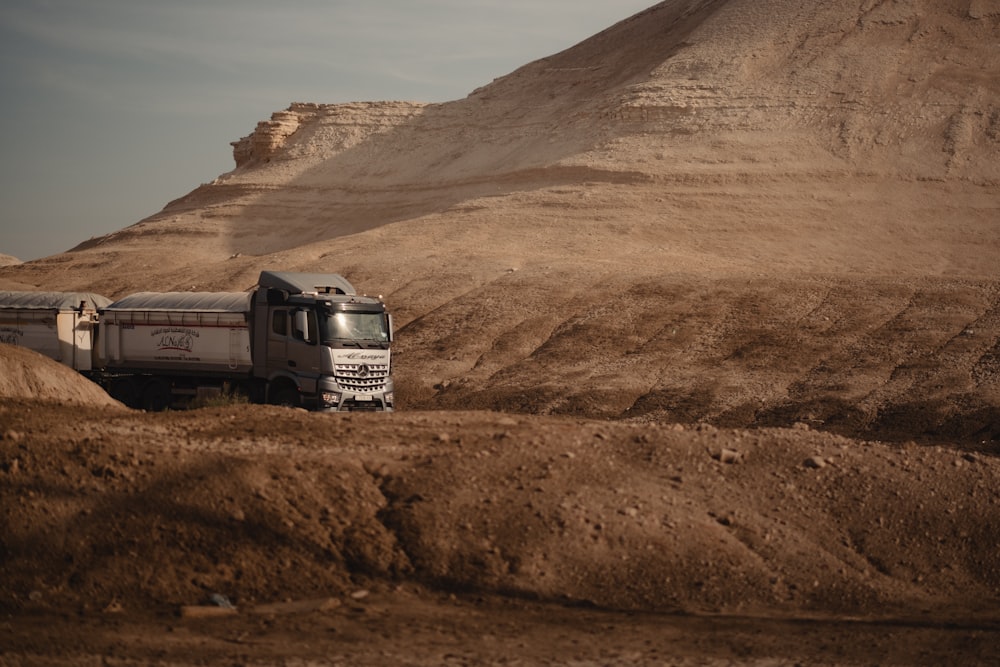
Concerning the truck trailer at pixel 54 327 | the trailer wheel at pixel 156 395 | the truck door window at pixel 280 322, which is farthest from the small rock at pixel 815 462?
the truck trailer at pixel 54 327

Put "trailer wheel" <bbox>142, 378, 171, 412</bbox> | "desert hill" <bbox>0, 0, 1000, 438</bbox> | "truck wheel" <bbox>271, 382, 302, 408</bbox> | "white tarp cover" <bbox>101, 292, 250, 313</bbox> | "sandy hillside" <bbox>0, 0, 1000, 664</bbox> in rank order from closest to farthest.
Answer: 1. "sandy hillside" <bbox>0, 0, 1000, 664</bbox>
2. "truck wheel" <bbox>271, 382, 302, 408</bbox>
3. "white tarp cover" <bbox>101, 292, 250, 313</bbox>
4. "trailer wheel" <bbox>142, 378, 171, 412</bbox>
5. "desert hill" <bbox>0, 0, 1000, 438</bbox>

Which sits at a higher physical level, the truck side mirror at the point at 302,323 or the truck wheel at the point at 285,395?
the truck side mirror at the point at 302,323

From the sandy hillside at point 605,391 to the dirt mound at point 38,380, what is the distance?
374mm

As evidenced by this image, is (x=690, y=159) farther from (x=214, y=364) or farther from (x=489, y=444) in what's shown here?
(x=489, y=444)

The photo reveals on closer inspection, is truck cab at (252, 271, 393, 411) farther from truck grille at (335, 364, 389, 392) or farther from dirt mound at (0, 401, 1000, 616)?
dirt mound at (0, 401, 1000, 616)

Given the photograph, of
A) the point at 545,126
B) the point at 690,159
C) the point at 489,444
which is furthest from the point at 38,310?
the point at 545,126

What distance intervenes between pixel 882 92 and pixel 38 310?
4059 centimetres

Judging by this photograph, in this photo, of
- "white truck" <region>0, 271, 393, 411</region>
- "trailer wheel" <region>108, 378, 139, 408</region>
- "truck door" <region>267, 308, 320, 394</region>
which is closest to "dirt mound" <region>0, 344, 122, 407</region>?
"white truck" <region>0, 271, 393, 411</region>

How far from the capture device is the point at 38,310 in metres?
26.0

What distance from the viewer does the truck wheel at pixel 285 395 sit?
2269cm

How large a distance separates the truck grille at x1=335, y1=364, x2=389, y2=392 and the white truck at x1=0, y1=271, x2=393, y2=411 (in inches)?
0.8

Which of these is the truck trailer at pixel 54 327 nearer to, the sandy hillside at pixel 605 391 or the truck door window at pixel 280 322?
the truck door window at pixel 280 322

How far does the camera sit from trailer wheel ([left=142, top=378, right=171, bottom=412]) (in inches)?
962

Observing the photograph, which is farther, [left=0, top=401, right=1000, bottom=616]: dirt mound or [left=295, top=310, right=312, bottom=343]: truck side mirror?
[left=295, top=310, right=312, bottom=343]: truck side mirror
